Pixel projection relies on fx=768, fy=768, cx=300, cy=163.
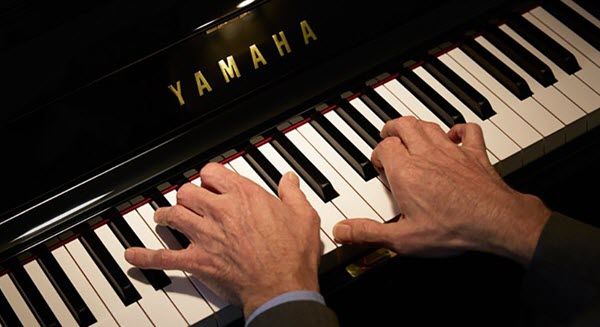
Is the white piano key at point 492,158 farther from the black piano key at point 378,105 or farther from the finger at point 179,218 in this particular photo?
the finger at point 179,218

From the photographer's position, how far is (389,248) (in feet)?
4.79

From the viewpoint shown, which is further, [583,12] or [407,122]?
[583,12]

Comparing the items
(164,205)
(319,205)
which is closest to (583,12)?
(319,205)

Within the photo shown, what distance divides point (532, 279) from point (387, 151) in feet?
1.19

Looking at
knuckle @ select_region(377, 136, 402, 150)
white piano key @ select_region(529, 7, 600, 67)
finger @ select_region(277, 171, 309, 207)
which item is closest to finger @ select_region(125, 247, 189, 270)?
finger @ select_region(277, 171, 309, 207)

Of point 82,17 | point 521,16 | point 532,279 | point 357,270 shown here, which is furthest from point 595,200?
point 82,17

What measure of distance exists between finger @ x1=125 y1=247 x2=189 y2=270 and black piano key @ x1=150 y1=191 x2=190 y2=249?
85 mm

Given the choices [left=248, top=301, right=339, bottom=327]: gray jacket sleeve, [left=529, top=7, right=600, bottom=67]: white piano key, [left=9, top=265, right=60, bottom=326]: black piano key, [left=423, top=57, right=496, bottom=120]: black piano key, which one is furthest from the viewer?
[left=529, top=7, right=600, bottom=67]: white piano key

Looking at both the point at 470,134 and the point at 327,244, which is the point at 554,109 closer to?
the point at 470,134

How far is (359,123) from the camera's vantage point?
1637 millimetres

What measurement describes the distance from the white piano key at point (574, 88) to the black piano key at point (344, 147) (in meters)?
0.47

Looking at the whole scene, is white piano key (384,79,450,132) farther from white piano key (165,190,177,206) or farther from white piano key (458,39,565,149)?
white piano key (165,190,177,206)

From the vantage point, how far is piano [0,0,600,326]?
148 centimetres

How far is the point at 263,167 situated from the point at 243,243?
0.78 ft
